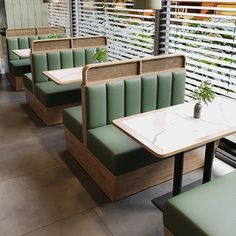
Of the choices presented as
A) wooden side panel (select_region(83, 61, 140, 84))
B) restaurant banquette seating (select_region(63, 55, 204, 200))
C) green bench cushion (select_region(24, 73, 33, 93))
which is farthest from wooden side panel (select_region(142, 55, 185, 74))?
green bench cushion (select_region(24, 73, 33, 93))

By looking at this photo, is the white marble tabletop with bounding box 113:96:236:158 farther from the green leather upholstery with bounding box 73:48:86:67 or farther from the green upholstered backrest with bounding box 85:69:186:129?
the green leather upholstery with bounding box 73:48:86:67

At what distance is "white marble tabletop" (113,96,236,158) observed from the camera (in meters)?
1.95

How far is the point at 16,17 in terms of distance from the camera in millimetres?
6738

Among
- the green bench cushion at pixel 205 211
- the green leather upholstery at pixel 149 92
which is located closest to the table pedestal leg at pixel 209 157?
the green bench cushion at pixel 205 211

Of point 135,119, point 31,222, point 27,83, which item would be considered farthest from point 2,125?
point 135,119

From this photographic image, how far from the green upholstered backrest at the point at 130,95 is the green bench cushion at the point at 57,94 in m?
1.38

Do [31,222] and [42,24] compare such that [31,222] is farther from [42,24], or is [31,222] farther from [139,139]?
[42,24]

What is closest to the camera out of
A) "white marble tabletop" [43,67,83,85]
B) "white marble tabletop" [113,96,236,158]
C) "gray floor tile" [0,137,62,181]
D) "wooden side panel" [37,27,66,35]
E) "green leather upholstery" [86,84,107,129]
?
"white marble tabletop" [113,96,236,158]

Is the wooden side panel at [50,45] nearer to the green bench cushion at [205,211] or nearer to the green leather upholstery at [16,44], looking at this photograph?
the green leather upholstery at [16,44]

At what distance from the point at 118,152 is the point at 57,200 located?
0.70m

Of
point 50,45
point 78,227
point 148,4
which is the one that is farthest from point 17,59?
point 78,227

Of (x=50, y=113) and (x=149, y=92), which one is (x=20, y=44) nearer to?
(x=50, y=113)

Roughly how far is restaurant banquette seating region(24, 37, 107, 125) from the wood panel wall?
2.69 metres

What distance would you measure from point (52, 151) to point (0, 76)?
3.79 m
